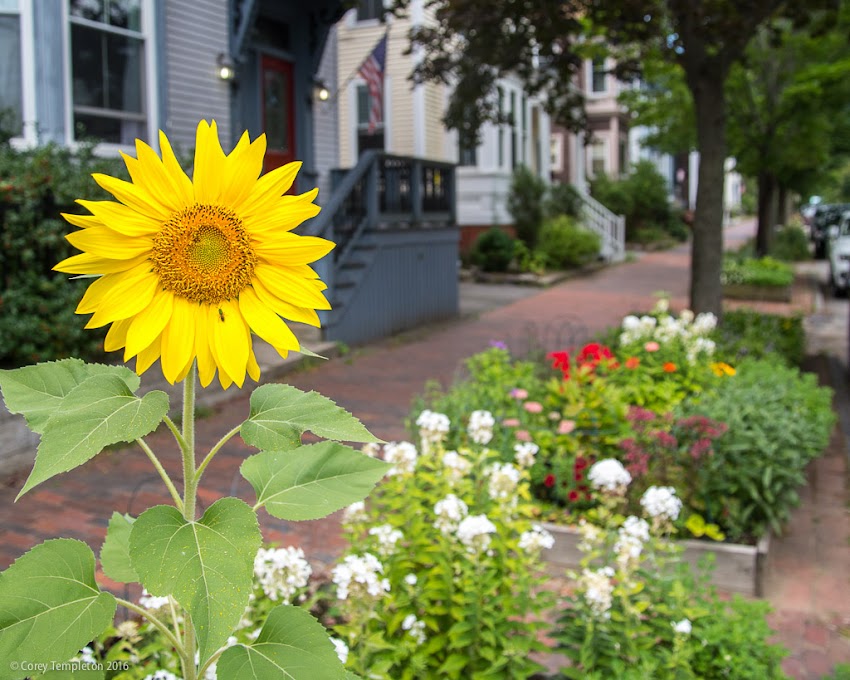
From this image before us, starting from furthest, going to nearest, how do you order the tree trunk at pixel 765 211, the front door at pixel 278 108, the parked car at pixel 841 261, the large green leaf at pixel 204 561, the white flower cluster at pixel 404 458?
1. the tree trunk at pixel 765 211
2. the parked car at pixel 841 261
3. the front door at pixel 278 108
4. the white flower cluster at pixel 404 458
5. the large green leaf at pixel 204 561

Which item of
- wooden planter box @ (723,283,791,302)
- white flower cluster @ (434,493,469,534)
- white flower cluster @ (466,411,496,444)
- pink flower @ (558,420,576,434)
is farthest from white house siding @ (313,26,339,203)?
white flower cluster @ (434,493,469,534)

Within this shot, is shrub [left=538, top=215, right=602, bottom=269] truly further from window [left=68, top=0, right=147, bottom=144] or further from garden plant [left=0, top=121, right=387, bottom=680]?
garden plant [left=0, top=121, right=387, bottom=680]

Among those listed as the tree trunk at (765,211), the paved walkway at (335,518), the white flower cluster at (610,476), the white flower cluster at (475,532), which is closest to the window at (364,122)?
the tree trunk at (765,211)

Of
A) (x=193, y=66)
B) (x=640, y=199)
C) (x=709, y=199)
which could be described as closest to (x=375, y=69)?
(x=193, y=66)

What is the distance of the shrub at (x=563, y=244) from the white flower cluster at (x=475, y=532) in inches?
739

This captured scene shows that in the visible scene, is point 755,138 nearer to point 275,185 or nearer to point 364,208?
point 364,208

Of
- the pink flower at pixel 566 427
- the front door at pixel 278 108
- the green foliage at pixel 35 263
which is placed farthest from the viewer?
the front door at pixel 278 108

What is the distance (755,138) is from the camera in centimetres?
2058

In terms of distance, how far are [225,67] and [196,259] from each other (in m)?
11.3

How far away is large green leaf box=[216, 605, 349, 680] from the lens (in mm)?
1318

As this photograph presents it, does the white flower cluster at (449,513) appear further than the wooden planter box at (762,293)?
No

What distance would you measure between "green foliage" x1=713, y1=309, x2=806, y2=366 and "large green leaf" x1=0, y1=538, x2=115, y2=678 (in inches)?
282

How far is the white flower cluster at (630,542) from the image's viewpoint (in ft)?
9.86

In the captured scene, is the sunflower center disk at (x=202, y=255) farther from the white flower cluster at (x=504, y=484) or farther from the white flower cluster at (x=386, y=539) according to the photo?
the white flower cluster at (x=504, y=484)
